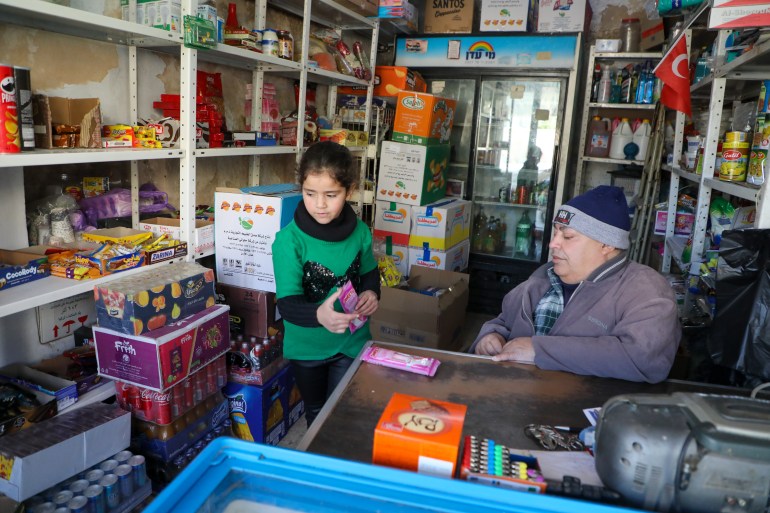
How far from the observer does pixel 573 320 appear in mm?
1809

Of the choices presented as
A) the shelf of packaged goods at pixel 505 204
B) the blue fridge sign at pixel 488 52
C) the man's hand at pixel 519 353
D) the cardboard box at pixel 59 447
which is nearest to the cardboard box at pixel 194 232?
the cardboard box at pixel 59 447

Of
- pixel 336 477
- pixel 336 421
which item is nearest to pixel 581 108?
pixel 336 421

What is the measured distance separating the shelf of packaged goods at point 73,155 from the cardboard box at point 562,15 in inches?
142

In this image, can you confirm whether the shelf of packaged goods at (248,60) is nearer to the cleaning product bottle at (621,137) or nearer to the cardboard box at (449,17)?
the cardboard box at (449,17)

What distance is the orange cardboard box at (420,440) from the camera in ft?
2.86

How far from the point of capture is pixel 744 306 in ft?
5.58

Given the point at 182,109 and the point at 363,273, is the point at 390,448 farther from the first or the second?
the point at 182,109

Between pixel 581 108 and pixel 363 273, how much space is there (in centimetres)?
385

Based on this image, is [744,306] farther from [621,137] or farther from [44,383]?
→ [621,137]

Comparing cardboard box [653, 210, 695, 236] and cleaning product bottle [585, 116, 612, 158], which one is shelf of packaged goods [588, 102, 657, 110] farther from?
cardboard box [653, 210, 695, 236]

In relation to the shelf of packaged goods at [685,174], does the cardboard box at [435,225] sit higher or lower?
lower

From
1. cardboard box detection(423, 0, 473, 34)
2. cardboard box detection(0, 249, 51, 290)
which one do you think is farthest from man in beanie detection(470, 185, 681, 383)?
cardboard box detection(423, 0, 473, 34)

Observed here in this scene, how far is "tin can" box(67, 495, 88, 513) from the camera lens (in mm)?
1850

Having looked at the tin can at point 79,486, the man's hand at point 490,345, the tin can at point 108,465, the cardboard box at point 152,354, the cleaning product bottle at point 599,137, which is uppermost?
the cleaning product bottle at point 599,137
